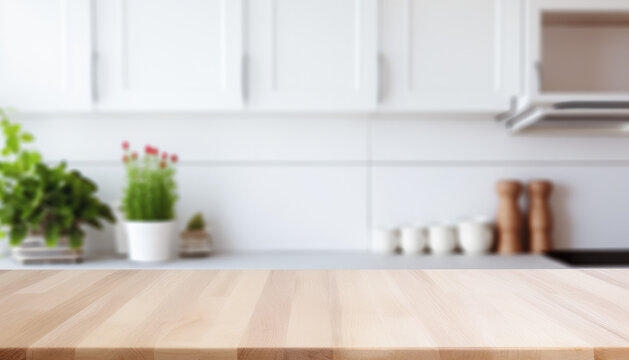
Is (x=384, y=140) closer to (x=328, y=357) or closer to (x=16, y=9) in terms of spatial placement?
(x=16, y=9)

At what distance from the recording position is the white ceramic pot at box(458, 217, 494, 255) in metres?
2.08

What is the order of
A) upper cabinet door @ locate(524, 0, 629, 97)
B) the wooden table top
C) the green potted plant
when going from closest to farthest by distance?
the wooden table top → the green potted plant → upper cabinet door @ locate(524, 0, 629, 97)

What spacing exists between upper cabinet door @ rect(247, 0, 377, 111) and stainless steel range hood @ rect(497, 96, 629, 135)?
59 cm

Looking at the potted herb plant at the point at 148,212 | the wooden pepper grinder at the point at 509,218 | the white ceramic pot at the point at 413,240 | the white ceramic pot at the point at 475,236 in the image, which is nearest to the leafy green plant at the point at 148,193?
the potted herb plant at the point at 148,212

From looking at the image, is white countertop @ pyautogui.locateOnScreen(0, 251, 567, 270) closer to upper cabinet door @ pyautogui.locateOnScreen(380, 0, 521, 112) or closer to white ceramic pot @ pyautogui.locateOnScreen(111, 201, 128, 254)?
white ceramic pot @ pyautogui.locateOnScreen(111, 201, 128, 254)

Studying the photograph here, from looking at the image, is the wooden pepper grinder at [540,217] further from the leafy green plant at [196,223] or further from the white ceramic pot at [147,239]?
the white ceramic pot at [147,239]

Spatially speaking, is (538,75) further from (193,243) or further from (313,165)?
(193,243)

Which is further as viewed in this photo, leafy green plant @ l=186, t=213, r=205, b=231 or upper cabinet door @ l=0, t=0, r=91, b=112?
leafy green plant @ l=186, t=213, r=205, b=231

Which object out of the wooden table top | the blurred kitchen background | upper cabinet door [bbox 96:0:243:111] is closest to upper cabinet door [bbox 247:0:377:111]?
the blurred kitchen background

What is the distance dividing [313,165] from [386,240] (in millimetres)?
448

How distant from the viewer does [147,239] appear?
6.31ft

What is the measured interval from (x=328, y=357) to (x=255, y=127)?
1.79 meters

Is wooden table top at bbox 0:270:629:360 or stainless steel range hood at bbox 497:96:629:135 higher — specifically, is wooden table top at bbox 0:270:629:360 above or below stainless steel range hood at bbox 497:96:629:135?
below

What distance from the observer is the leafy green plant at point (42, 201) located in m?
1.87
